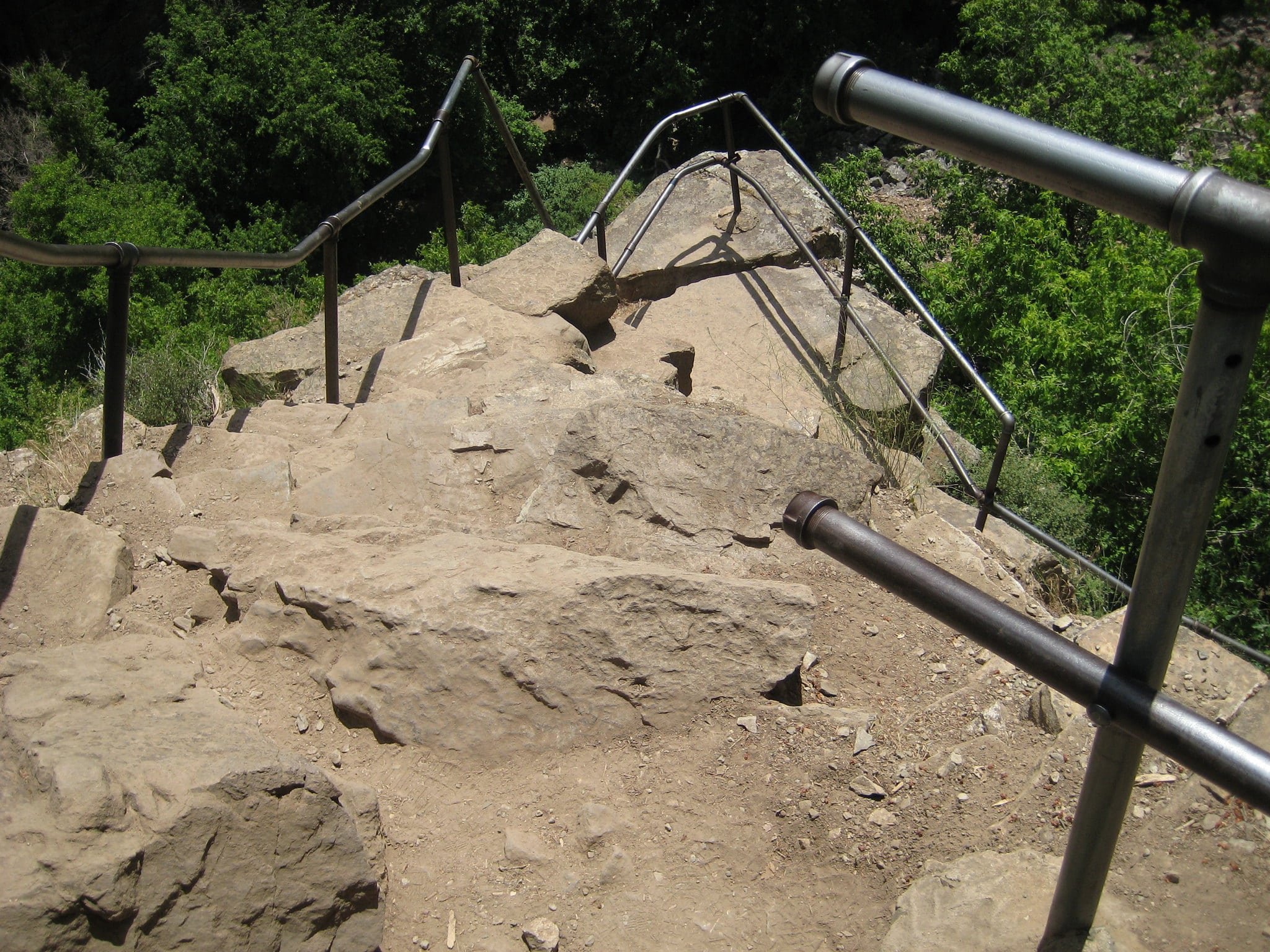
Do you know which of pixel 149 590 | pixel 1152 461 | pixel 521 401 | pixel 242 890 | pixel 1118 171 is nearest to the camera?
pixel 1118 171

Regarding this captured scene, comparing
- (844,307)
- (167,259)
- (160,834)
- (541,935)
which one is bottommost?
(541,935)

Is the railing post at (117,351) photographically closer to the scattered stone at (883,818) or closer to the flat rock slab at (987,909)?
the scattered stone at (883,818)

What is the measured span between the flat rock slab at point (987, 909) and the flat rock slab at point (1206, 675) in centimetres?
54

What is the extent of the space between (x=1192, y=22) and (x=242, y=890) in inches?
803

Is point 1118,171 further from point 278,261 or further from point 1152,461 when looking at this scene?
point 1152,461

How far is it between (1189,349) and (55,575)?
2.36 meters

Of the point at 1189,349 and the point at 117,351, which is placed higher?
the point at 1189,349

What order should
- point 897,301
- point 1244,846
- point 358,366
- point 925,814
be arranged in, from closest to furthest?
A: point 1244,846
point 925,814
point 358,366
point 897,301

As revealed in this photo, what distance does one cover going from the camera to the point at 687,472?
2.87 m

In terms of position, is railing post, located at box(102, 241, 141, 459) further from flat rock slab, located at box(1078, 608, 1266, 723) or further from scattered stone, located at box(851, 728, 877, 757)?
flat rock slab, located at box(1078, 608, 1266, 723)

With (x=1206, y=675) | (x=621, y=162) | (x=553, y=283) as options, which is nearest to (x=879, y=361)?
(x=553, y=283)

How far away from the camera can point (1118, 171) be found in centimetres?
108

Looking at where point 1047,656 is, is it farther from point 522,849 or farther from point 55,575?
point 55,575

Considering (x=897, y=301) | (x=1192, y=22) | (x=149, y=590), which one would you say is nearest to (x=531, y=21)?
(x=1192, y=22)
